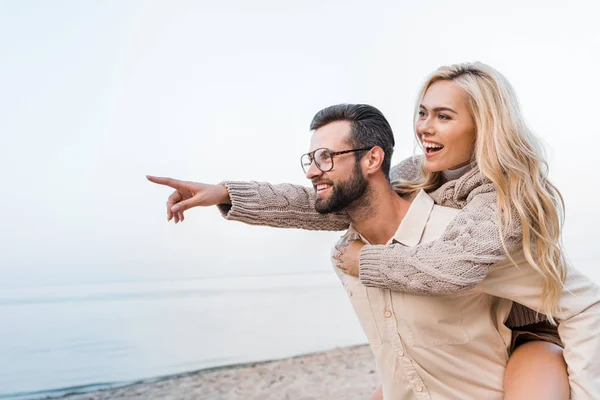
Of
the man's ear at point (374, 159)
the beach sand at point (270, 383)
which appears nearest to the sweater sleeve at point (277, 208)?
the man's ear at point (374, 159)

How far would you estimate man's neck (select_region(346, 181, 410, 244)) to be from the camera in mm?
2322

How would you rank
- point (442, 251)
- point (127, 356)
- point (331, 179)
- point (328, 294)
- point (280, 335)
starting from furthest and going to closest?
point (328, 294) → point (280, 335) → point (127, 356) → point (331, 179) → point (442, 251)

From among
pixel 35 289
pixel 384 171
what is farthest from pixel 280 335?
pixel 384 171

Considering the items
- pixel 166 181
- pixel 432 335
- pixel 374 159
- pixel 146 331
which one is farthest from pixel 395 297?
pixel 146 331

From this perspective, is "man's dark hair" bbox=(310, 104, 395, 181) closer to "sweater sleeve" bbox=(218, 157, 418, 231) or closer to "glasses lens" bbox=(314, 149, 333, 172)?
"glasses lens" bbox=(314, 149, 333, 172)

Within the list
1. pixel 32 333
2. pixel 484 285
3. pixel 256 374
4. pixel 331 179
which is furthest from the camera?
pixel 32 333

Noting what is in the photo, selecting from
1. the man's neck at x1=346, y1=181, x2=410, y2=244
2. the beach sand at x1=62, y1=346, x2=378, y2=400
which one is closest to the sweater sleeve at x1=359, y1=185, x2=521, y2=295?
the man's neck at x1=346, y1=181, x2=410, y2=244

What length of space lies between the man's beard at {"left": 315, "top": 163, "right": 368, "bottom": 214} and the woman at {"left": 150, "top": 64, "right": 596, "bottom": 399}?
0.54ft

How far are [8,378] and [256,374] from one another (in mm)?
3789

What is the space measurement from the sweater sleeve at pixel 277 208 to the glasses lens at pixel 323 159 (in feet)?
0.60

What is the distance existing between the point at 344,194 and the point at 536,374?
861 mm

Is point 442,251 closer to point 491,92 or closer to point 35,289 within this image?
point 491,92

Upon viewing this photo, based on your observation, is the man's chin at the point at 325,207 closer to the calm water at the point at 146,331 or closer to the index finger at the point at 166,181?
the index finger at the point at 166,181

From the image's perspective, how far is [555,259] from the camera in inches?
81.5
